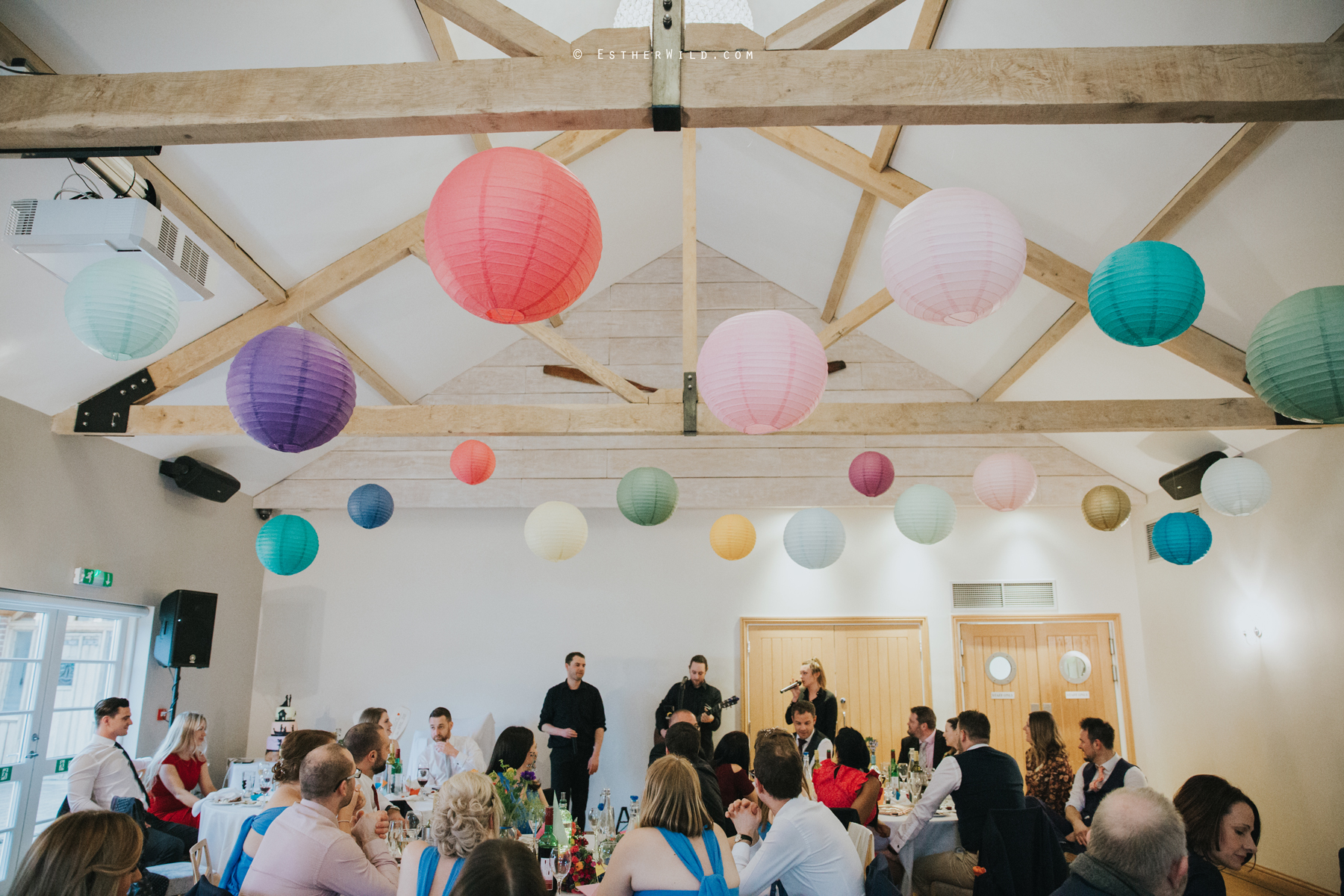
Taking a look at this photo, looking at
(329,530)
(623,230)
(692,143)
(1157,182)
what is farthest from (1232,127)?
(329,530)

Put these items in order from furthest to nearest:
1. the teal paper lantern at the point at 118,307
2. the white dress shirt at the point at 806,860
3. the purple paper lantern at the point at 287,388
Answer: the teal paper lantern at the point at 118,307, the purple paper lantern at the point at 287,388, the white dress shirt at the point at 806,860

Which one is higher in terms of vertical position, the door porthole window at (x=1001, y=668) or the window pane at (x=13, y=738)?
the door porthole window at (x=1001, y=668)

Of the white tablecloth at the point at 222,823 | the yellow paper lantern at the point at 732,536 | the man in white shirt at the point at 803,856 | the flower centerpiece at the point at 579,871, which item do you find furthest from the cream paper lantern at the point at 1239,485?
the white tablecloth at the point at 222,823

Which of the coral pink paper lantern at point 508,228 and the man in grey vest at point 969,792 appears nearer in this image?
the coral pink paper lantern at point 508,228

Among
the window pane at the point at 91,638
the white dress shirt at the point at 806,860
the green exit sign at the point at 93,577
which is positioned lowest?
the white dress shirt at the point at 806,860

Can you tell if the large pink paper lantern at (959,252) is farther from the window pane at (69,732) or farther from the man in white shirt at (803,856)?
the window pane at (69,732)

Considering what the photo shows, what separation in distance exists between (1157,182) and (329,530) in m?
7.35

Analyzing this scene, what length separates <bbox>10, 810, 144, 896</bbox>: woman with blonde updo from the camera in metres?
1.80

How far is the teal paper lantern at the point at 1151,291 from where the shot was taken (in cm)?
326

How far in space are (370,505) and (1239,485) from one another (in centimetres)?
592

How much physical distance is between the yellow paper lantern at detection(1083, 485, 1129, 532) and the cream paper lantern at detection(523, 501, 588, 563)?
392 centimetres

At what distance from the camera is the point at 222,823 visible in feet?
15.6

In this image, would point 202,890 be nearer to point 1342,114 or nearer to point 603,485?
point 1342,114

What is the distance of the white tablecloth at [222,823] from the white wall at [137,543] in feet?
6.53
